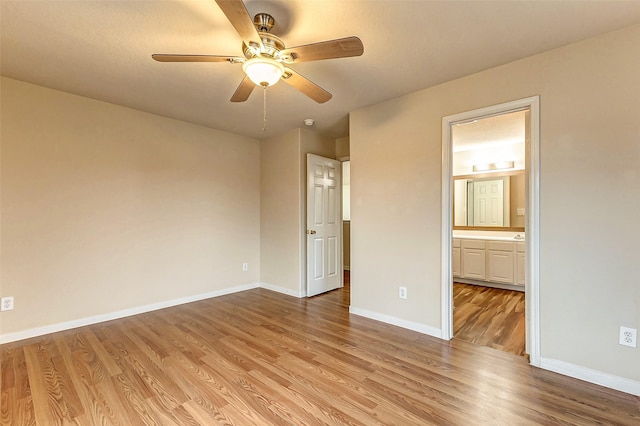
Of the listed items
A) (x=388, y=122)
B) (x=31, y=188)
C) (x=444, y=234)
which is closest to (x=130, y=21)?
(x=31, y=188)

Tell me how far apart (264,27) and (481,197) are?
182 inches

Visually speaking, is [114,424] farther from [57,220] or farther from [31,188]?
[31,188]

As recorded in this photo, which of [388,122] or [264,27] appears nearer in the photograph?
[264,27]

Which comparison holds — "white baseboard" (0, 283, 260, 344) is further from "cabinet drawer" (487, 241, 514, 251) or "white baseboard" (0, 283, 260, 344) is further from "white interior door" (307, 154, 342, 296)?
"cabinet drawer" (487, 241, 514, 251)

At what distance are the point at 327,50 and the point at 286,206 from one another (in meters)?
A: 2.76

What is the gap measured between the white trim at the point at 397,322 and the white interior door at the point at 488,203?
9.80 ft

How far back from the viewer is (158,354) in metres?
2.33

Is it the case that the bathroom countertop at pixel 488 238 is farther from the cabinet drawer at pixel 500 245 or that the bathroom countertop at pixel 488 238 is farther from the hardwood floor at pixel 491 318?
the hardwood floor at pixel 491 318

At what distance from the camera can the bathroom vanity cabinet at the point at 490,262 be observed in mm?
4176

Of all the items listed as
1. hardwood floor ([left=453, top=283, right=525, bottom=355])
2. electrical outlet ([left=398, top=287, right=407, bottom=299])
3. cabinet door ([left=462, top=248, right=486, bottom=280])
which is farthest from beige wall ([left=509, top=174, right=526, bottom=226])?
electrical outlet ([left=398, top=287, right=407, bottom=299])

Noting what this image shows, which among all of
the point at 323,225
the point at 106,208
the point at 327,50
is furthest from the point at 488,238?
the point at 106,208

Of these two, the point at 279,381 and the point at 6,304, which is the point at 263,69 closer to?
the point at 279,381

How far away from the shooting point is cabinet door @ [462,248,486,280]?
449 centimetres

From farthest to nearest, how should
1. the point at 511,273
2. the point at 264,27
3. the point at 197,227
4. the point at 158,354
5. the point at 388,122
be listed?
the point at 511,273, the point at 197,227, the point at 388,122, the point at 158,354, the point at 264,27
